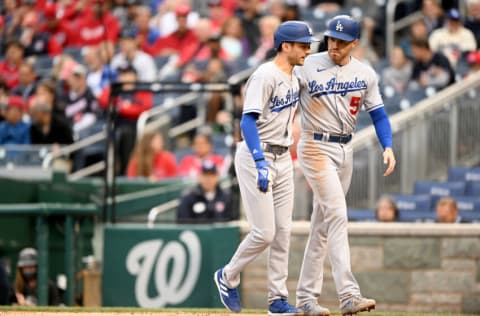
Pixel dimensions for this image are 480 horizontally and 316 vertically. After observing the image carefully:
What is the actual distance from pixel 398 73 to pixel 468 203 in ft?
7.68

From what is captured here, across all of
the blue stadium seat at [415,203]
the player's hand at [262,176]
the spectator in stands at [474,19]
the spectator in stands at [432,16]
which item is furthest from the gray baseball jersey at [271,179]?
the spectator in stands at [432,16]

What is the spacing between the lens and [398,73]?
14469mm

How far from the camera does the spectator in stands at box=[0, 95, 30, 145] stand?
1555 centimetres

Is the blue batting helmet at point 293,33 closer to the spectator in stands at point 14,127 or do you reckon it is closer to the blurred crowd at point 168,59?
the blurred crowd at point 168,59

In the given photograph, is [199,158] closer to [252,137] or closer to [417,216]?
[417,216]

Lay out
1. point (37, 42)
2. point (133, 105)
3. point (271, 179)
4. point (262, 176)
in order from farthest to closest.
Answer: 1. point (37, 42)
2. point (133, 105)
3. point (271, 179)
4. point (262, 176)

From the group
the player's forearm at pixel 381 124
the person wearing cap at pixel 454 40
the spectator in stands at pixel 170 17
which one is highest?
the spectator in stands at pixel 170 17

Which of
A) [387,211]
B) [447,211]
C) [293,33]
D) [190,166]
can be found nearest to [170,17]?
[190,166]

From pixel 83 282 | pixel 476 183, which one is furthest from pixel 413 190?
pixel 83 282

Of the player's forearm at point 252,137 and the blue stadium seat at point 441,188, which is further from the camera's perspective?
the blue stadium seat at point 441,188

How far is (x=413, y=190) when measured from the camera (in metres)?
13.1

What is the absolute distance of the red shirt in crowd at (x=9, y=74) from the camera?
18.5 metres

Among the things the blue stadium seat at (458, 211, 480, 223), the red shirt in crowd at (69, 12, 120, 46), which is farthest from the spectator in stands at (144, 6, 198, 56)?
the blue stadium seat at (458, 211, 480, 223)

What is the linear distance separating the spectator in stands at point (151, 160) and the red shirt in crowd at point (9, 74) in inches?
173
